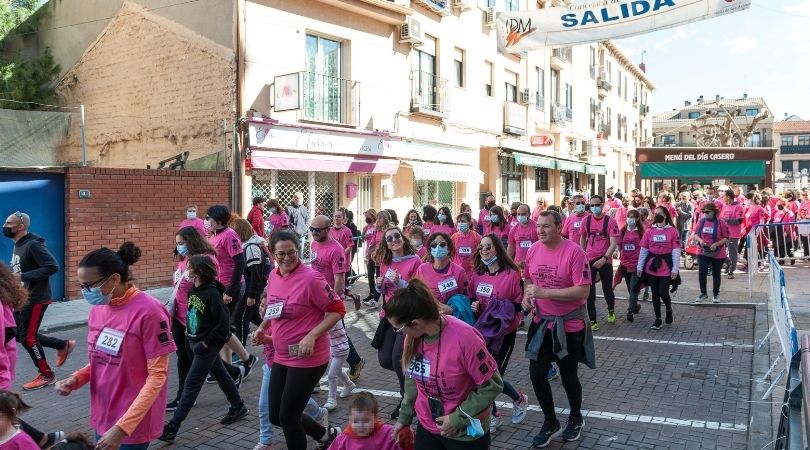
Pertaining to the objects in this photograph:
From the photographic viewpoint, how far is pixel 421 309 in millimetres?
3109

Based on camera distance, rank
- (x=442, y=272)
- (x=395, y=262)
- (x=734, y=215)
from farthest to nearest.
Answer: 1. (x=734, y=215)
2. (x=395, y=262)
3. (x=442, y=272)

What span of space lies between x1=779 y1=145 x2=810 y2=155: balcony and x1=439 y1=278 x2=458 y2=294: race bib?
95.5 meters

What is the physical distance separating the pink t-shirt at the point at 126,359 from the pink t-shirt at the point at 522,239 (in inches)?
265

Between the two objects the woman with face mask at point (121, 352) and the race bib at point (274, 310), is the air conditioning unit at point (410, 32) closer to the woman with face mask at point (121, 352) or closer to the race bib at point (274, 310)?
the race bib at point (274, 310)

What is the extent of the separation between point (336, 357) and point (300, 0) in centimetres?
1135

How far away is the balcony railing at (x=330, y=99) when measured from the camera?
49.1ft

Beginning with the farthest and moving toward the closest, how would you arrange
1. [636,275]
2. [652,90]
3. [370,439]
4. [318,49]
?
[652,90] < [318,49] < [636,275] < [370,439]

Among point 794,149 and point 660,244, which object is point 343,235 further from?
point 794,149

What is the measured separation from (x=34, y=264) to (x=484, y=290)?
14.9ft

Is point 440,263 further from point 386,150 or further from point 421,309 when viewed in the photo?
point 386,150

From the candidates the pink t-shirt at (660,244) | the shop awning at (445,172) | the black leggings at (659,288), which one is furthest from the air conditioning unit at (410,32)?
the black leggings at (659,288)

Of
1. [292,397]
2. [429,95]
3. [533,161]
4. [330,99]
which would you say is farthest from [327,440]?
[533,161]

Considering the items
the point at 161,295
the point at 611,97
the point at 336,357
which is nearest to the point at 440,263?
the point at 336,357

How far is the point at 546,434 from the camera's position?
4.94m
